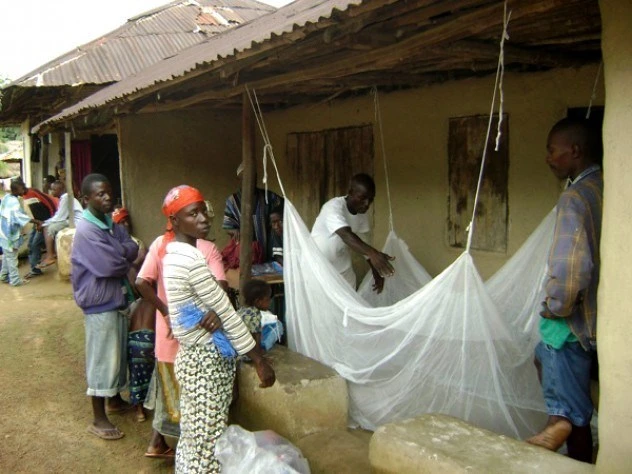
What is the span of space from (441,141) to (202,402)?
2.99 m

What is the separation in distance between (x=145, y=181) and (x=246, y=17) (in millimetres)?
6968

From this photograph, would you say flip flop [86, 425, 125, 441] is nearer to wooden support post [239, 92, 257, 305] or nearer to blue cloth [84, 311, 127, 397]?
blue cloth [84, 311, 127, 397]

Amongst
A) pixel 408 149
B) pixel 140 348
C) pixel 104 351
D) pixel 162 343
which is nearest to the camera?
pixel 162 343

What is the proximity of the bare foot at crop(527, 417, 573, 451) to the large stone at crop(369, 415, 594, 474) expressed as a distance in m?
0.12

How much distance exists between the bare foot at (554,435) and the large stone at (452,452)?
0.12 metres

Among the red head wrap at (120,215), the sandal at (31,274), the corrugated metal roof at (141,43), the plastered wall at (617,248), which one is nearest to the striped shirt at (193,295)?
the plastered wall at (617,248)

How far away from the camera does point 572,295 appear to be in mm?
2229

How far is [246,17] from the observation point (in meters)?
12.3

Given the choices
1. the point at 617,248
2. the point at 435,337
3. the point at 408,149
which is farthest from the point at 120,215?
the point at 617,248

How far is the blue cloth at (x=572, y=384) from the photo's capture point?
2.40m

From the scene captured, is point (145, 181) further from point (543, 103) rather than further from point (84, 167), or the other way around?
point (84, 167)

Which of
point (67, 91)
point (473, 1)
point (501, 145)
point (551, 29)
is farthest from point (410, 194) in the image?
point (67, 91)

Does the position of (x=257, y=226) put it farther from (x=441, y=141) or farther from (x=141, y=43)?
(x=141, y=43)

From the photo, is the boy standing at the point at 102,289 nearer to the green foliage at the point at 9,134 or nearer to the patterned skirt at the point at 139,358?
the patterned skirt at the point at 139,358
